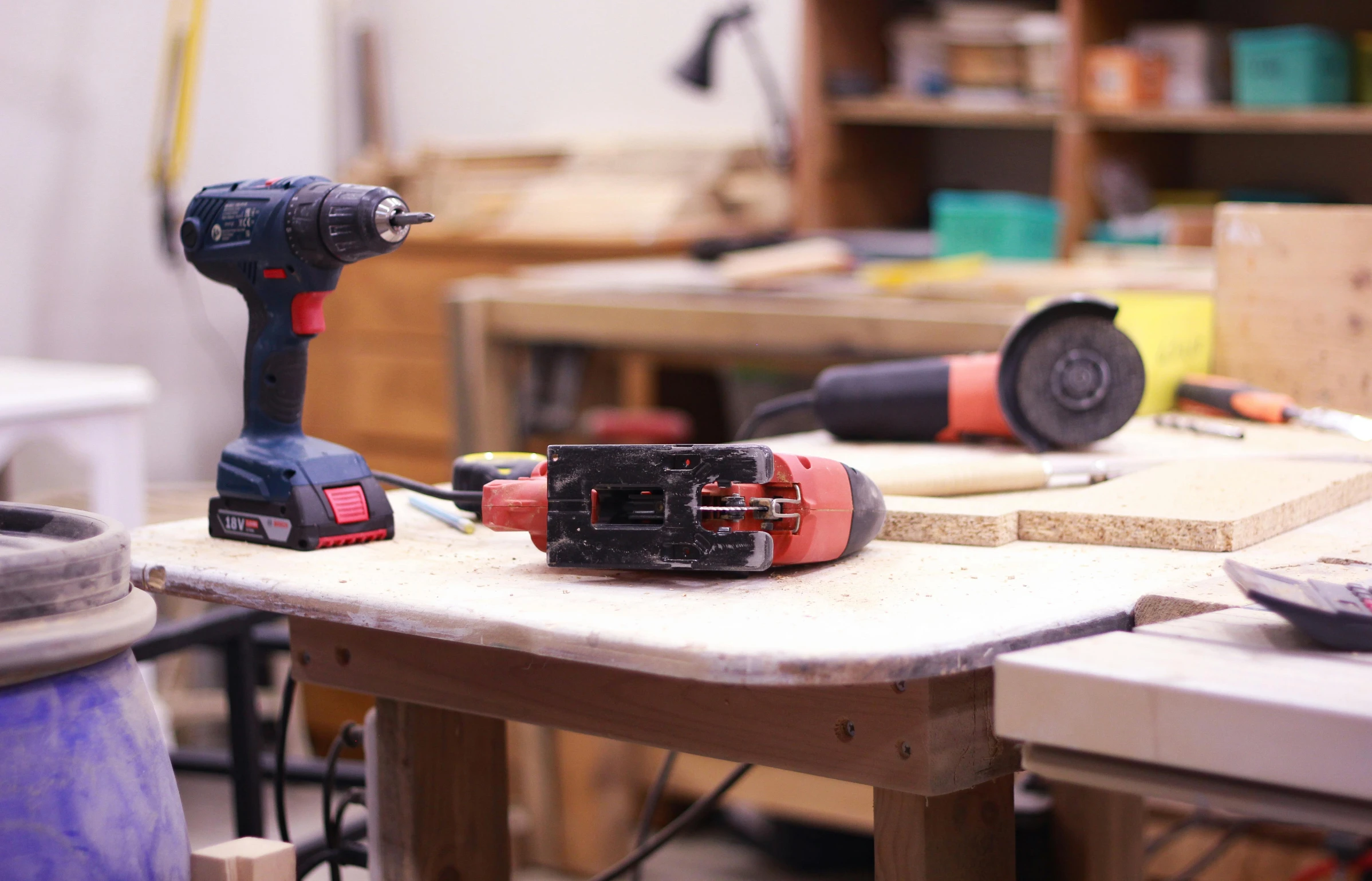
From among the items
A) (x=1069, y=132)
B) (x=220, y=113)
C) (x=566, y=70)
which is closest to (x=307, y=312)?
(x=1069, y=132)

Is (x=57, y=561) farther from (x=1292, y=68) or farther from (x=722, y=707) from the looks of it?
(x=1292, y=68)

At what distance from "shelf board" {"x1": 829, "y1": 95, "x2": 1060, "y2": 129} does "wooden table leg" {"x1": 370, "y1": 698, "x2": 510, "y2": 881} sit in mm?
2346

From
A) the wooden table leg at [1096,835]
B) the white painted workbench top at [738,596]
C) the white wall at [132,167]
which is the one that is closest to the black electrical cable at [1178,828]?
the wooden table leg at [1096,835]

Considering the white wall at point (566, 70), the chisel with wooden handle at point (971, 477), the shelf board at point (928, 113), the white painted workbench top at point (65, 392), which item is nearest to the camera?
the chisel with wooden handle at point (971, 477)

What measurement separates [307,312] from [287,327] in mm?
17

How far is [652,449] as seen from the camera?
779 mm

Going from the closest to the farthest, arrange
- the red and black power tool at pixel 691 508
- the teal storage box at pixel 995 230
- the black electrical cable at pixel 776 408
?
the red and black power tool at pixel 691 508
the black electrical cable at pixel 776 408
the teal storage box at pixel 995 230

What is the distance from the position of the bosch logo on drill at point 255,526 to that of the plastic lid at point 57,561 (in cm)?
16

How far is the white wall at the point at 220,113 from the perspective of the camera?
316 centimetres

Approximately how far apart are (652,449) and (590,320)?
1.36 metres

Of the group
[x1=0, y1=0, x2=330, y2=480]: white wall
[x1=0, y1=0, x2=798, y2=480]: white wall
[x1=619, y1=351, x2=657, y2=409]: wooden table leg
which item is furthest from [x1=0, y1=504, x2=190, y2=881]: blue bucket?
[x1=0, y1=0, x2=330, y2=480]: white wall

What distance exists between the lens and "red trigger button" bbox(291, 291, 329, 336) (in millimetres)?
969

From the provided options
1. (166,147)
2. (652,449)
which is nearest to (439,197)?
(166,147)

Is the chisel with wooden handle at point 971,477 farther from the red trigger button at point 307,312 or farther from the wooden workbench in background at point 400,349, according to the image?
the wooden workbench in background at point 400,349
